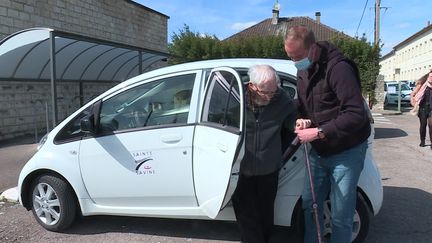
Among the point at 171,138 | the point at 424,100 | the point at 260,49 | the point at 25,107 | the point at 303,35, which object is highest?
the point at 260,49

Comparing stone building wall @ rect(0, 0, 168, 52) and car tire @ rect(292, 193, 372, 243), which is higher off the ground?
stone building wall @ rect(0, 0, 168, 52)

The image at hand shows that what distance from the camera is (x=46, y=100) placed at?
49.1 feet

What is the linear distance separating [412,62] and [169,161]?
7127 centimetres

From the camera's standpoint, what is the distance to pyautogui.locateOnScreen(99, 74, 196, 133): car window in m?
4.39

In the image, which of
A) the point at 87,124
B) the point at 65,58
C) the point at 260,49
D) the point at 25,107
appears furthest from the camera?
the point at 260,49

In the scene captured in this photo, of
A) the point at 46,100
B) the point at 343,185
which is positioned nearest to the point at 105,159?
the point at 343,185

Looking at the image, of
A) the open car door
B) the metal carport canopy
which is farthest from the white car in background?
the metal carport canopy

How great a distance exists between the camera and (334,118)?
10.8ft

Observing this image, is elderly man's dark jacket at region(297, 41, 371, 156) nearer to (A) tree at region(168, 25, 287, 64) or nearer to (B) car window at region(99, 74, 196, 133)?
(B) car window at region(99, 74, 196, 133)

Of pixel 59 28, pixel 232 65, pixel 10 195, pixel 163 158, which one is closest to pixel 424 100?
pixel 232 65

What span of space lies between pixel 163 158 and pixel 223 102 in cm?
86

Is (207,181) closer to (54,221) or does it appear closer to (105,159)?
(105,159)

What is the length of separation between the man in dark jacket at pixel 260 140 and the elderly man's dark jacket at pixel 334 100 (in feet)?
0.92

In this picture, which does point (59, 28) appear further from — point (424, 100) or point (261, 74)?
point (261, 74)
